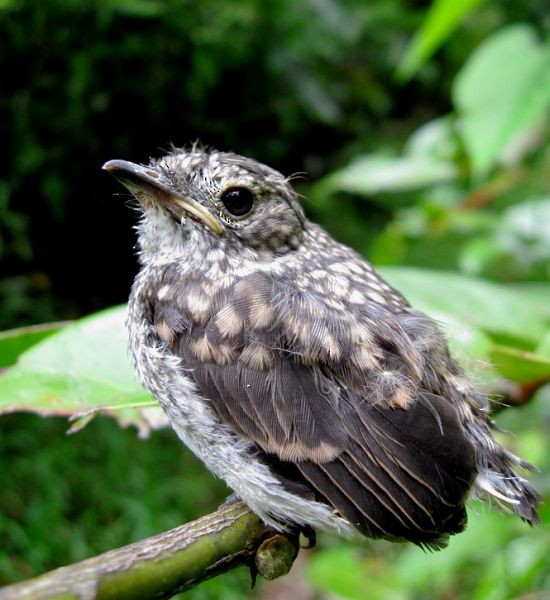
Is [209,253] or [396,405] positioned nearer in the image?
[396,405]

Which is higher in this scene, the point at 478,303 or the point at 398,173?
the point at 398,173

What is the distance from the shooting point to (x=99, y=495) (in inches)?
228

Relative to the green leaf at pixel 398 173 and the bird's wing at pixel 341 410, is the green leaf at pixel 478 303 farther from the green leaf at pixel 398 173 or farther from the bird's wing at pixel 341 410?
the green leaf at pixel 398 173

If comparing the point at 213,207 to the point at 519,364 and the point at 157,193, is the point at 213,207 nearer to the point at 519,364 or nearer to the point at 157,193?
the point at 157,193

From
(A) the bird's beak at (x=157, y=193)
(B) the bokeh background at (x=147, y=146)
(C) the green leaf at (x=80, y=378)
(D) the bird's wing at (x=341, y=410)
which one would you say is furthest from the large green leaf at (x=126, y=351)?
(B) the bokeh background at (x=147, y=146)

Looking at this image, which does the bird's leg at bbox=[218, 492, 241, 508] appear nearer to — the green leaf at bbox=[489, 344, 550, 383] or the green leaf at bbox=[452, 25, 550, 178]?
the green leaf at bbox=[489, 344, 550, 383]

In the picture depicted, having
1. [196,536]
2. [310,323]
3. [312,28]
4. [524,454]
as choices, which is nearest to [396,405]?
[310,323]

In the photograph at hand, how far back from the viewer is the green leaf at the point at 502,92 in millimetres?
2271

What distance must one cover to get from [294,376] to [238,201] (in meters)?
0.52

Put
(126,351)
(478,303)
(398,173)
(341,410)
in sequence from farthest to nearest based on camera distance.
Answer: (398,173)
(478,303)
(126,351)
(341,410)

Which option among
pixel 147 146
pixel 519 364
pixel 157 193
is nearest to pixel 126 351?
pixel 157 193

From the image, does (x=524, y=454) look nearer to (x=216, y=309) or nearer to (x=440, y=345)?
(x=440, y=345)

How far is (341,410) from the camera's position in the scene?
1.55 m

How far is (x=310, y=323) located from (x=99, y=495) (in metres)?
4.68
